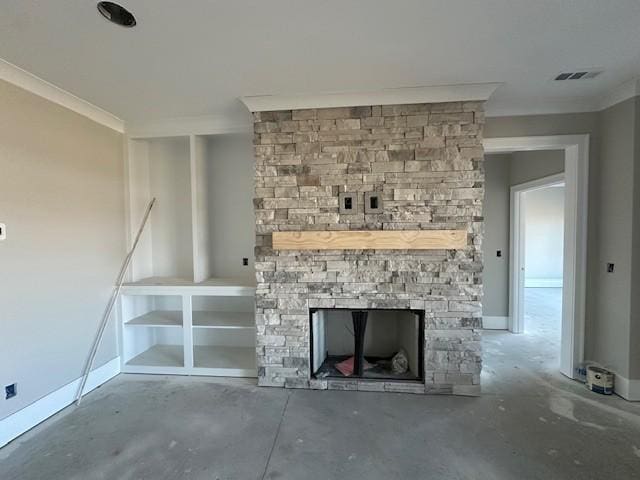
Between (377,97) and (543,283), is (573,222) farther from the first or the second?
(543,283)

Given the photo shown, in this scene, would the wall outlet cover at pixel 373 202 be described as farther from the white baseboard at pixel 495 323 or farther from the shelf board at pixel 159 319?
the white baseboard at pixel 495 323

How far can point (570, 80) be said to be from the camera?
2367 millimetres

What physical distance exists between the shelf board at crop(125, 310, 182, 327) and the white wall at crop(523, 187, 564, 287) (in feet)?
27.7

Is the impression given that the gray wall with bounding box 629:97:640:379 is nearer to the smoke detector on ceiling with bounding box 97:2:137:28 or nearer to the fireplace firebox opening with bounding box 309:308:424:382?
the fireplace firebox opening with bounding box 309:308:424:382

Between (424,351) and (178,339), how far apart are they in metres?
2.79

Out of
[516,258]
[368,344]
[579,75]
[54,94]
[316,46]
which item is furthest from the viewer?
[516,258]

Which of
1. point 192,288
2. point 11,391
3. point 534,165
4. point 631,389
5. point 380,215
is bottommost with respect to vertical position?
point 631,389

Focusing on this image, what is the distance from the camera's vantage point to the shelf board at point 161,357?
3146 millimetres

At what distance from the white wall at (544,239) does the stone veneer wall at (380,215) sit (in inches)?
273

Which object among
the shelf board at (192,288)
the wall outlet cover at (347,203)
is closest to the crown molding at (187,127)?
the wall outlet cover at (347,203)

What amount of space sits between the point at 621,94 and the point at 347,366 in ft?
10.8

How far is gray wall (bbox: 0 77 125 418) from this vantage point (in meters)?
2.15

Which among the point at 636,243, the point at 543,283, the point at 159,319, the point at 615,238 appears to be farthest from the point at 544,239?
the point at 159,319

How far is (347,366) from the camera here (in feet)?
9.70
